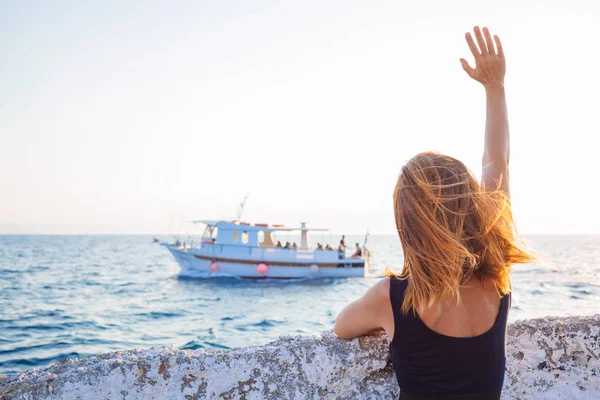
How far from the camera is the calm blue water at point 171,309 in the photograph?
1414 cm

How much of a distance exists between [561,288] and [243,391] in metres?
29.8

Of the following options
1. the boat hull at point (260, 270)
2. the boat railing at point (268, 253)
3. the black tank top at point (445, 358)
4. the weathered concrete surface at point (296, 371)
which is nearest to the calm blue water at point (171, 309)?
the boat hull at point (260, 270)

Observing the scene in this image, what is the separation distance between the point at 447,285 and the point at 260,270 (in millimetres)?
29881

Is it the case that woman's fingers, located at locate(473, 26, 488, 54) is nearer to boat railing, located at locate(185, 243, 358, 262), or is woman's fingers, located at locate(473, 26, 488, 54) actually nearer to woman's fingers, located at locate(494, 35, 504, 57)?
woman's fingers, located at locate(494, 35, 504, 57)

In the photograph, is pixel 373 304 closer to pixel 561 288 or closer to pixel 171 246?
pixel 561 288

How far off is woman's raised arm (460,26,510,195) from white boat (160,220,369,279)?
28345 millimetres

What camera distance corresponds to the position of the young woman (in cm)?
144

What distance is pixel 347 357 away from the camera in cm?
201

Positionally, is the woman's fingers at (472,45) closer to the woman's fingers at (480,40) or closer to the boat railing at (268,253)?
the woman's fingers at (480,40)

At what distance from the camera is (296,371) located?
200 centimetres

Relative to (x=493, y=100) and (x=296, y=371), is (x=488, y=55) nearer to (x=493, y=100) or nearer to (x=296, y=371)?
(x=493, y=100)

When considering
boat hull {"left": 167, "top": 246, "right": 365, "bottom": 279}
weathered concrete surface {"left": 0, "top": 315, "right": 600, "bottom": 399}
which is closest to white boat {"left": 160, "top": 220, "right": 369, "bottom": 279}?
boat hull {"left": 167, "top": 246, "right": 365, "bottom": 279}

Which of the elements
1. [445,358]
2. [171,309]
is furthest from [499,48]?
[171,309]

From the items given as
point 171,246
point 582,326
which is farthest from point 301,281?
point 582,326
